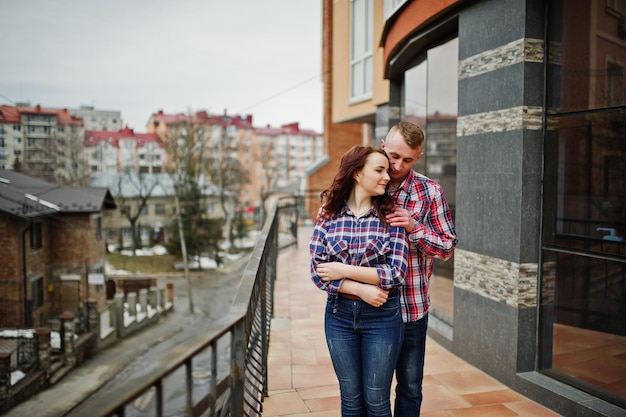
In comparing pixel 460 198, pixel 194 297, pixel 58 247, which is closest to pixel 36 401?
pixel 58 247

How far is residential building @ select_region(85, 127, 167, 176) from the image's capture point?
43.8m

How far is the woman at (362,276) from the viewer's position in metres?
2.08

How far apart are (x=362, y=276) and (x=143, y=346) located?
2421cm

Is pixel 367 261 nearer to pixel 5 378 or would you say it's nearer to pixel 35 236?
pixel 5 378

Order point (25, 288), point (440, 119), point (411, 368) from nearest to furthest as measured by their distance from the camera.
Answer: point (411, 368), point (440, 119), point (25, 288)

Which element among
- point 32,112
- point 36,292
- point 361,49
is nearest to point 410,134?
point 361,49

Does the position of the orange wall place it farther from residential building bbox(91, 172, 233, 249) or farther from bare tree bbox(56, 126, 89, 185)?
residential building bbox(91, 172, 233, 249)

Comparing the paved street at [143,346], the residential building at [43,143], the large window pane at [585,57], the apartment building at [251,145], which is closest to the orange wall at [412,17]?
the large window pane at [585,57]

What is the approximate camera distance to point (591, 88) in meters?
3.47

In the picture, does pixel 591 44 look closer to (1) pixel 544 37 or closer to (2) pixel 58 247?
(1) pixel 544 37

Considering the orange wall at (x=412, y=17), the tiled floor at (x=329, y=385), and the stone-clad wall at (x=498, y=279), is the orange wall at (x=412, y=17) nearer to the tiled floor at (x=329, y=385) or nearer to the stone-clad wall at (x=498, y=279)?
the stone-clad wall at (x=498, y=279)

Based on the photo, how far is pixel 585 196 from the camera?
12.8ft

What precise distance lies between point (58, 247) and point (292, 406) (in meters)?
24.2

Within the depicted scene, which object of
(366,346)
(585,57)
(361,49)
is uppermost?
(361,49)
